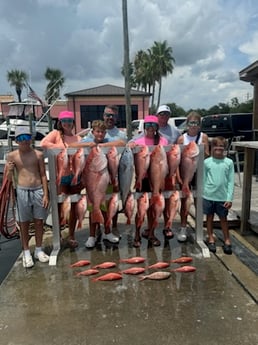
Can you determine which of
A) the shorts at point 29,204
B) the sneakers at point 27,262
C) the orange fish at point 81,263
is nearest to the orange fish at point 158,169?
the orange fish at point 81,263

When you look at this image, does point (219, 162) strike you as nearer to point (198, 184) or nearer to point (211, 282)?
point (198, 184)

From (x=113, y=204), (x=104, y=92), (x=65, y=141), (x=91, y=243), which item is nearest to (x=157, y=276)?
(x=113, y=204)

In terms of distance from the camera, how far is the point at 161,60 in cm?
5241

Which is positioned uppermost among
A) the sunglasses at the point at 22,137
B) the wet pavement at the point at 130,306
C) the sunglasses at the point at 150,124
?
the sunglasses at the point at 150,124

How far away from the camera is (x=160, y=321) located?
277 centimetres

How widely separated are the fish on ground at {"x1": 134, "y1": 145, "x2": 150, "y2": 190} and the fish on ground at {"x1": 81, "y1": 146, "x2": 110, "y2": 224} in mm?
362

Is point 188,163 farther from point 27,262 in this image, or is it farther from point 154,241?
point 27,262

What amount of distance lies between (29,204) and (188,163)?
75.3 inches

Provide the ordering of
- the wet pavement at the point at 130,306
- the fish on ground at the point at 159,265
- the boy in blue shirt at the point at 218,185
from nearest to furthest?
the wet pavement at the point at 130,306 → the fish on ground at the point at 159,265 → the boy in blue shirt at the point at 218,185

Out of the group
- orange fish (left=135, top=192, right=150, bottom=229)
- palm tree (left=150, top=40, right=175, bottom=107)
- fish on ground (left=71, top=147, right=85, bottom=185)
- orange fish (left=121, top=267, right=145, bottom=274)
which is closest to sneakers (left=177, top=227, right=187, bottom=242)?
orange fish (left=135, top=192, right=150, bottom=229)

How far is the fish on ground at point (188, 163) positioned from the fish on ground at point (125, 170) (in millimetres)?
627

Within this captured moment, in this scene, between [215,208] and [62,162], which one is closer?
[62,162]

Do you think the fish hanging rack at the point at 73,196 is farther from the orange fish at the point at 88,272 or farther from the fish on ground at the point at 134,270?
the fish on ground at the point at 134,270

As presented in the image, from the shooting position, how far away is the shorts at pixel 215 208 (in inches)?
171
